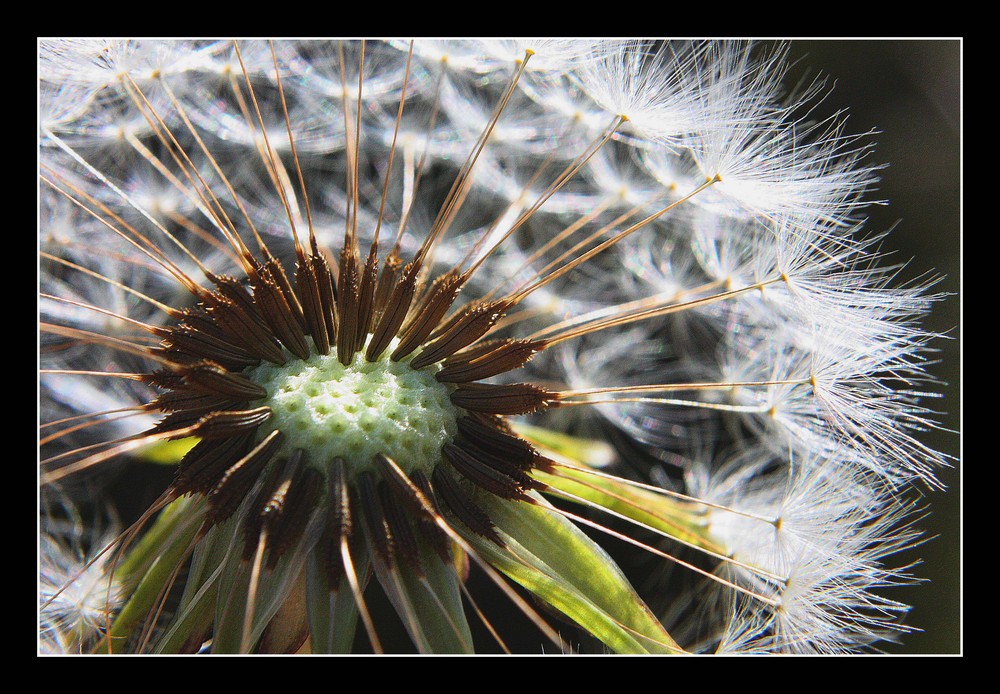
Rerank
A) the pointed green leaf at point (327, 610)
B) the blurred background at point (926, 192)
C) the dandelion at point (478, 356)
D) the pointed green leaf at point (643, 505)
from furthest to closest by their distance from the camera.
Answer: the pointed green leaf at point (643, 505), the blurred background at point (926, 192), the dandelion at point (478, 356), the pointed green leaf at point (327, 610)

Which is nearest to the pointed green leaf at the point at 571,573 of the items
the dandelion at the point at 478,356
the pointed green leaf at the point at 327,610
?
the dandelion at the point at 478,356

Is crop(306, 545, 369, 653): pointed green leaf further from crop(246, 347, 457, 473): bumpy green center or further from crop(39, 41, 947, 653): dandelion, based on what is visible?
crop(246, 347, 457, 473): bumpy green center

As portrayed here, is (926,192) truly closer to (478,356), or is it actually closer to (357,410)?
(478,356)

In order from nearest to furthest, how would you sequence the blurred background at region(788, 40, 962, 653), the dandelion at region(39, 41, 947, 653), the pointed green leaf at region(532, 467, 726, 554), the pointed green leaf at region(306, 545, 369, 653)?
the pointed green leaf at region(306, 545, 369, 653) → the dandelion at region(39, 41, 947, 653) → the blurred background at region(788, 40, 962, 653) → the pointed green leaf at region(532, 467, 726, 554)

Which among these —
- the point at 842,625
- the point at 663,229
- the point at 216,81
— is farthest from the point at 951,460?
the point at 216,81

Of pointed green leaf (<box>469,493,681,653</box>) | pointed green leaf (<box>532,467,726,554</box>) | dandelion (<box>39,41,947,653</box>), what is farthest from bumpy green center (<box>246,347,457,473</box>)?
pointed green leaf (<box>532,467,726,554</box>)

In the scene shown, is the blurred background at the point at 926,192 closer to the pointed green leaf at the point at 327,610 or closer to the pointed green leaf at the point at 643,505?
the pointed green leaf at the point at 643,505
